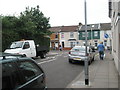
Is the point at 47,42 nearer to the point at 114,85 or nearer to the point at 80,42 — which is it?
the point at 114,85

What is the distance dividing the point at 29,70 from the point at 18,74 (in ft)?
1.80

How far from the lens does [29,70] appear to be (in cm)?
340

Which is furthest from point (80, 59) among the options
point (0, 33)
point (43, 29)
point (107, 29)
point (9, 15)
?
point (107, 29)

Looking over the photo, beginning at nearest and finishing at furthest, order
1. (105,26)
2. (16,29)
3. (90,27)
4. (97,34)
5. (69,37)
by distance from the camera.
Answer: (16,29) < (97,34) < (105,26) < (90,27) < (69,37)

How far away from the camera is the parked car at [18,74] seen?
2604 mm

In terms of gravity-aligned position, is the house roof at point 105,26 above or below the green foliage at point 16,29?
above

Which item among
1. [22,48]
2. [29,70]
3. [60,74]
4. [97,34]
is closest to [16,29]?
[22,48]

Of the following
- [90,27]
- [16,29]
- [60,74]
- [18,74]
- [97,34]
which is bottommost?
[60,74]

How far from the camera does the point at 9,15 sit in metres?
19.3

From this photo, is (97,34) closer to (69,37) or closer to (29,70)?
(69,37)

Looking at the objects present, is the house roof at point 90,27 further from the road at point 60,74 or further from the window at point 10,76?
the window at point 10,76

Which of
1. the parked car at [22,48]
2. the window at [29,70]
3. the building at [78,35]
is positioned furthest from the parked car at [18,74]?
the building at [78,35]

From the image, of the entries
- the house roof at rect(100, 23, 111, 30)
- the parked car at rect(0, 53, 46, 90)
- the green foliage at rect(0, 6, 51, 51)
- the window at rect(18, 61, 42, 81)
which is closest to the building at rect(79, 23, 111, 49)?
the house roof at rect(100, 23, 111, 30)

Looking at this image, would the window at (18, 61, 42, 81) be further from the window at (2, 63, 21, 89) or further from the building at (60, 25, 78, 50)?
the building at (60, 25, 78, 50)
